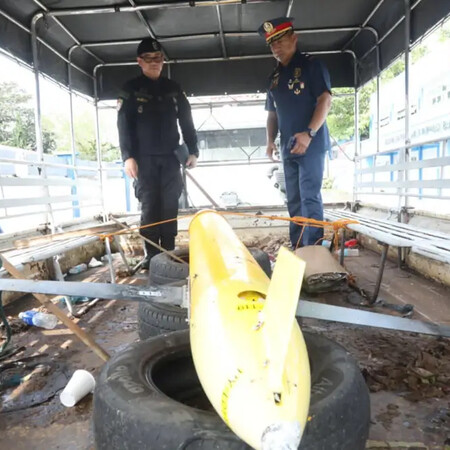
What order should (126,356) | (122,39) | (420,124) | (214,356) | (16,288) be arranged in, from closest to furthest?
(214,356)
(126,356)
(16,288)
(122,39)
(420,124)

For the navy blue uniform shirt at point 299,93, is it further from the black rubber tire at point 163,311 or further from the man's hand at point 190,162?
the black rubber tire at point 163,311

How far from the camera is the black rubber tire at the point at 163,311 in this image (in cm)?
204

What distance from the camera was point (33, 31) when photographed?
405cm

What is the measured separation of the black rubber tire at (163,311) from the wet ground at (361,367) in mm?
326

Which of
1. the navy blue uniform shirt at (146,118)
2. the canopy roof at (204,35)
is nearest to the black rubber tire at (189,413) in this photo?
the navy blue uniform shirt at (146,118)

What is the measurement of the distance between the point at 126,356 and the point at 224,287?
0.46m

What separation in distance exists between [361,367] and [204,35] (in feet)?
14.3

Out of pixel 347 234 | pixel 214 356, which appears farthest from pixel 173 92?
pixel 214 356

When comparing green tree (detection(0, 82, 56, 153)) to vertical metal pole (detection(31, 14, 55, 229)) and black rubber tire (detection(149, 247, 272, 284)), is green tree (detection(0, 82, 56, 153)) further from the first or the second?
black rubber tire (detection(149, 247, 272, 284))

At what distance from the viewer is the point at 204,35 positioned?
488cm

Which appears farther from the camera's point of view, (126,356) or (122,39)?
(122,39)

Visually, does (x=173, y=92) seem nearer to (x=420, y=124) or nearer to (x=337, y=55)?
(x=337, y=55)

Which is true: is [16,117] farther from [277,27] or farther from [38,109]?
[277,27]

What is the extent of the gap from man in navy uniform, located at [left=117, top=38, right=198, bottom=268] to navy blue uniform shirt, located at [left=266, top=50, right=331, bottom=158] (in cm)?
109
